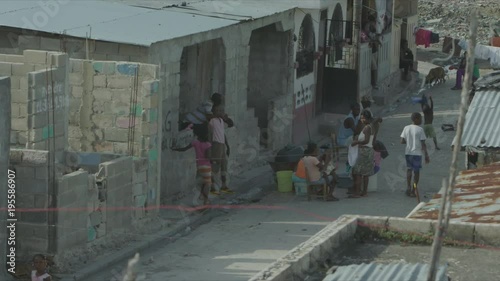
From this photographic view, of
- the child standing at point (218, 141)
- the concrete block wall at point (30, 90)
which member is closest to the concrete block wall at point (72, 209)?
the concrete block wall at point (30, 90)

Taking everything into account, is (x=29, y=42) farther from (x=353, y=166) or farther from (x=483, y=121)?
(x=483, y=121)

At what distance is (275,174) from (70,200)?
615 centimetres

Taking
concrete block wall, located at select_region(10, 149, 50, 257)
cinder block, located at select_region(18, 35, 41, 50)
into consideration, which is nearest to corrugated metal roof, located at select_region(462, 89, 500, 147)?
concrete block wall, located at select_region(10, 149, 50, 257)

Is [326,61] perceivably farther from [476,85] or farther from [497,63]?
[497,63]

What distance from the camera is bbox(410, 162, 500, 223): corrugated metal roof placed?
1229cm

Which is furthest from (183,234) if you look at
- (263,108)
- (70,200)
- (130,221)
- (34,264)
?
(263,108)

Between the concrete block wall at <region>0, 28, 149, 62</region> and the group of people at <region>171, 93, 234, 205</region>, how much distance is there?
5.39ft

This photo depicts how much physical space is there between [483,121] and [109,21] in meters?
5.94

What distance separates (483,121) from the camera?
1617 centimetres

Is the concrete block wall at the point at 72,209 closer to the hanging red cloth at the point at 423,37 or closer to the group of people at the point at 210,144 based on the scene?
the group of people at the point at 210,144

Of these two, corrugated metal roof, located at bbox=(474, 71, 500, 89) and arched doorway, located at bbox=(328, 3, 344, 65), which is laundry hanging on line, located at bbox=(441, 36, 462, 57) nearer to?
arched doorway, located at bbox=(328, 3, 344, 65)

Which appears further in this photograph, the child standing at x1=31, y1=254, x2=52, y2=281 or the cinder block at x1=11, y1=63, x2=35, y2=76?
the cinder block at x1=11, y1=63, x2=35, y2=76

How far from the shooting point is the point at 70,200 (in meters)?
14.9

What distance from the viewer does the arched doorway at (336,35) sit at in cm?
2644
